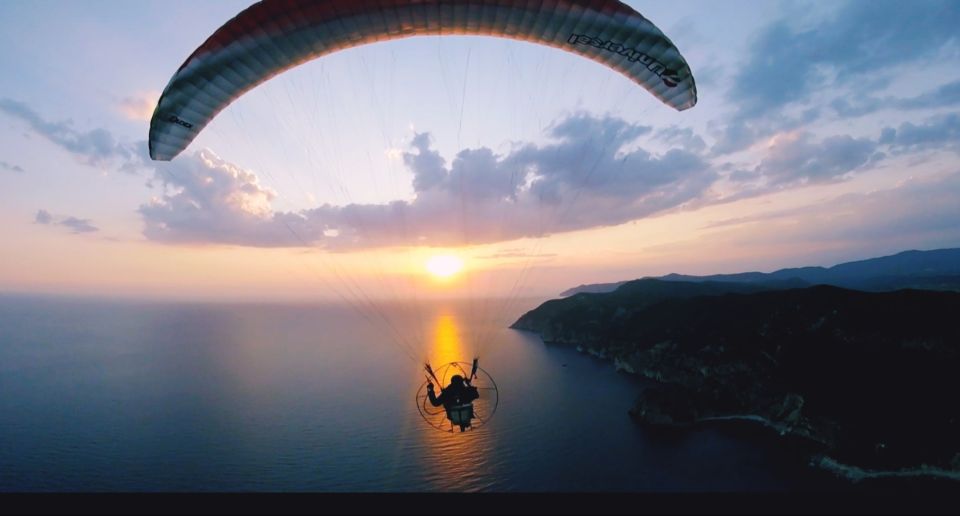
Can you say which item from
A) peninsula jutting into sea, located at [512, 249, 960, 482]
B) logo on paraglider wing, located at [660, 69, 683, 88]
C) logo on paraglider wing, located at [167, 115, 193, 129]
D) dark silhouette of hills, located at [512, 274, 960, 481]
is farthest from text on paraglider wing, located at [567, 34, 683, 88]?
dark silhouette of hills, located at [512, 274, 960, 481]

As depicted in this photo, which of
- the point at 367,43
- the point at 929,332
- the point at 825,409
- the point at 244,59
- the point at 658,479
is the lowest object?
the point at 658,479

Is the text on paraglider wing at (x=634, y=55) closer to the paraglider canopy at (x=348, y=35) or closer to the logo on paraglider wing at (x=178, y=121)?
the paraglider canopy at (x=348, y=35)

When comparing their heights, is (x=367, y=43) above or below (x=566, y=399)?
above

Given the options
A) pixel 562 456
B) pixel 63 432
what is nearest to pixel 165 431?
pixel 63 432

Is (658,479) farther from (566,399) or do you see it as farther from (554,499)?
(554,499)

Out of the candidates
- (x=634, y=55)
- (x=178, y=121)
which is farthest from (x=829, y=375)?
(x=178, y=121)

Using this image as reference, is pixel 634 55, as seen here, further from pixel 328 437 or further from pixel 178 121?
pixel 328 437
